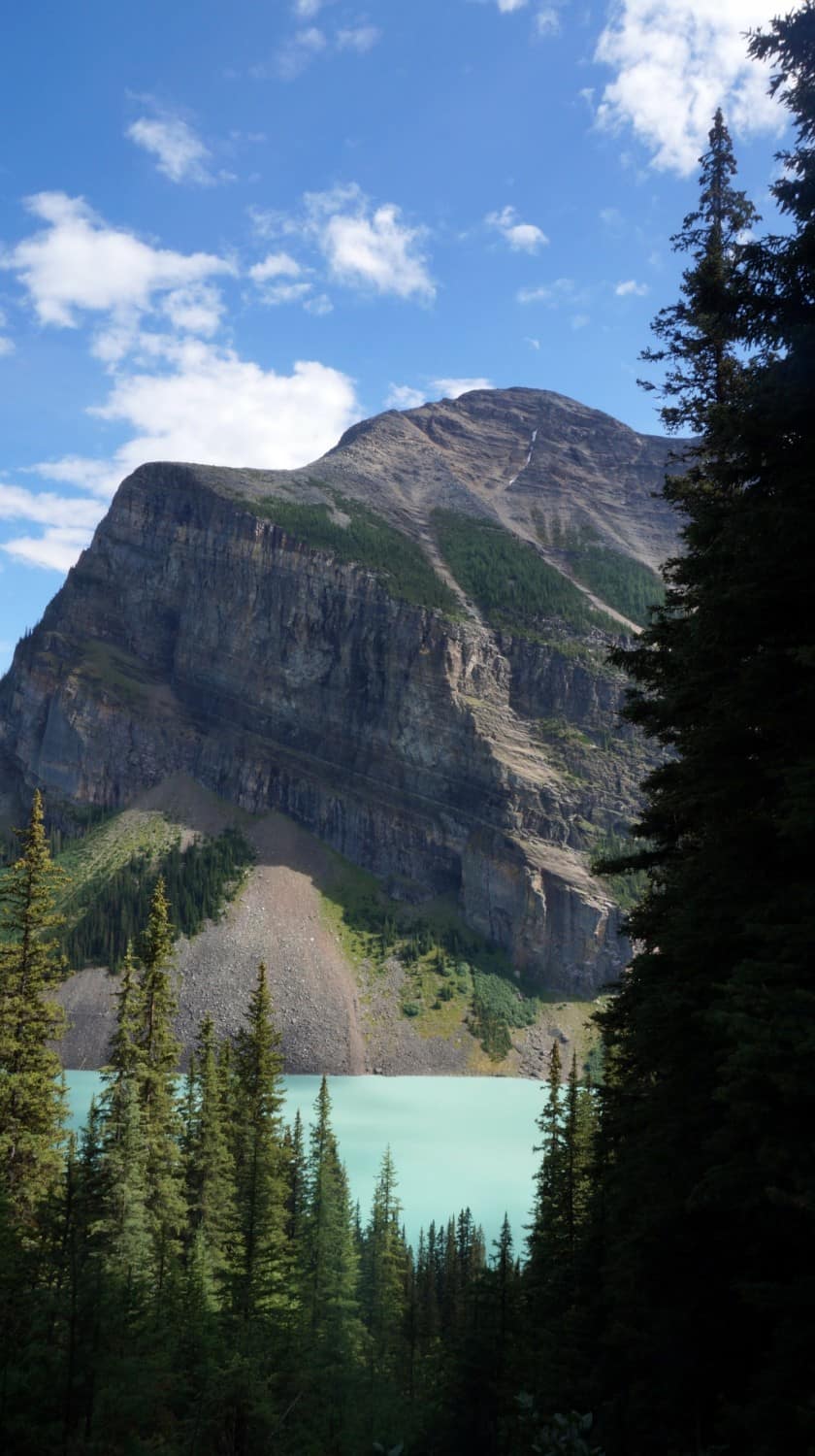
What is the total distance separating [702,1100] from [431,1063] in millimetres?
146204

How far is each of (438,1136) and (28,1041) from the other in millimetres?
93945

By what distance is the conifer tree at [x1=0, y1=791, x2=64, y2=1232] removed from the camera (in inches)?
791

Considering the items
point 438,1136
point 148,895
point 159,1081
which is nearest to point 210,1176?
point 159,1081

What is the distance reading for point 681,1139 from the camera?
985 centimetres

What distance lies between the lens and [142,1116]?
25984 mm

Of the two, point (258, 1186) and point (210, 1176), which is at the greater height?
point (258, 1186)

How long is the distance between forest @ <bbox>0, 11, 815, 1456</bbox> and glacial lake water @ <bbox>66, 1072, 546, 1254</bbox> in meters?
48.2

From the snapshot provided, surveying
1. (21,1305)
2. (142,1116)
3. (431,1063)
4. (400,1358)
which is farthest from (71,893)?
(21,1305)

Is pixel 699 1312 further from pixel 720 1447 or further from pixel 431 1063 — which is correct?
pixel 431 1063

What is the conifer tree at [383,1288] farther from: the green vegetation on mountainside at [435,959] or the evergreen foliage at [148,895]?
the green vegetation on mountainside at [435,959]

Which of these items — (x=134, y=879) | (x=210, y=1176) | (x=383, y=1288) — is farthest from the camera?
(x=134, y=879)

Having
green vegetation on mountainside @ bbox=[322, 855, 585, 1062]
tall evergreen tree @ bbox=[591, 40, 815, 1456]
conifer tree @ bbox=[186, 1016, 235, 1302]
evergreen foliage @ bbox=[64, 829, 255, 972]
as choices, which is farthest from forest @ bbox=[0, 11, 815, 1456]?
green vegetation on mountainside @ bbox=[322, 855, 585, 1062]

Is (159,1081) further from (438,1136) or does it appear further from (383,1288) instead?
(438,1136)

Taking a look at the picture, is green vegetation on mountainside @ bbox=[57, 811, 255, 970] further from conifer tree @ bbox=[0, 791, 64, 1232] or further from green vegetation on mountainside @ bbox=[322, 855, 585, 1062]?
conifer tree @ bbox=[0, 791, 64, 1232]
